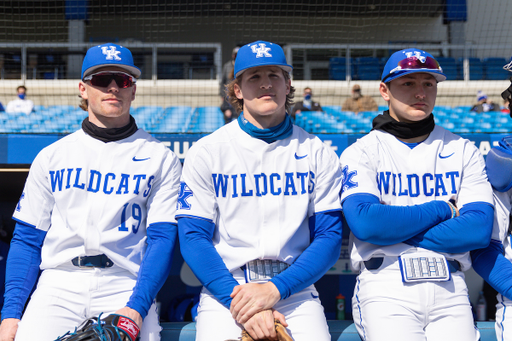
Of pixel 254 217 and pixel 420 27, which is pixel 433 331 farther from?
pixel 420 27

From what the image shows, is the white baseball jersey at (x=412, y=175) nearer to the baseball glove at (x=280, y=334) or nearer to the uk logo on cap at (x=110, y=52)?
the baseball glove at (x=280, y=334)

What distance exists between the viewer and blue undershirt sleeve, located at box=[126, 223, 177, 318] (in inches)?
76.0

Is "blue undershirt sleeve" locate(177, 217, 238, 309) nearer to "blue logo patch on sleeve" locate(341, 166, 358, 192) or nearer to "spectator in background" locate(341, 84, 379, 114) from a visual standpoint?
"blue logo patch on sleeve" locate(341, 166, 358, 192)

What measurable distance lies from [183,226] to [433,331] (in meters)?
1.14

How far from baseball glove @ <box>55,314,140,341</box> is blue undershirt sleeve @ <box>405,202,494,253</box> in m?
1.27

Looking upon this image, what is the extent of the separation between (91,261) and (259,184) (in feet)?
2.76

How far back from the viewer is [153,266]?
2.01 m

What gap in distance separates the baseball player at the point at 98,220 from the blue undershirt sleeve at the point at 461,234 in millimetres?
1155

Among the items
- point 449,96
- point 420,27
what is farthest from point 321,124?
point 420,27

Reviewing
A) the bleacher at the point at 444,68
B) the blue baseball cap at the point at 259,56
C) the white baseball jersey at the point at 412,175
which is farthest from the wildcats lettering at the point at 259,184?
the bleacher at the point at 444,68

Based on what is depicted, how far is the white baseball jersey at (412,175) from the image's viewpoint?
6.74ft

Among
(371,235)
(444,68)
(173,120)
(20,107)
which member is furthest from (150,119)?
(444,68)

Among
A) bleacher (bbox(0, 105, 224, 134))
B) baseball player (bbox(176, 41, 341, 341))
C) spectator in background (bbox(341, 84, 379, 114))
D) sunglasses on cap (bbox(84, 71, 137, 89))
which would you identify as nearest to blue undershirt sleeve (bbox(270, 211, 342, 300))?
baseball player (bbox(176, 41, 341, 341))

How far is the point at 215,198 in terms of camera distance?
2.05 metres
